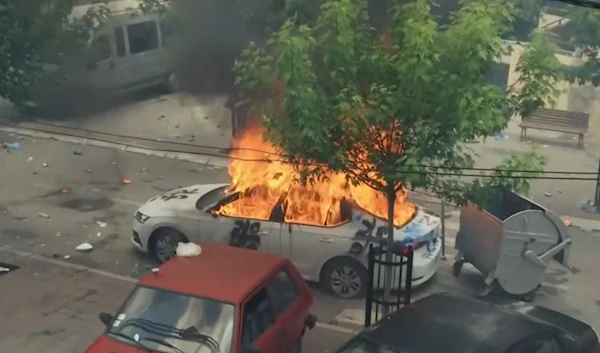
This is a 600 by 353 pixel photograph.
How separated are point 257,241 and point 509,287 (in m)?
2.78

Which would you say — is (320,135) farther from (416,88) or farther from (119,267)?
(119,267)

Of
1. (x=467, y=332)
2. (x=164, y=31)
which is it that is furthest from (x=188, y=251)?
(x=164, y=31)

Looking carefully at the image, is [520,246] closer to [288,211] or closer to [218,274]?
[288,211]

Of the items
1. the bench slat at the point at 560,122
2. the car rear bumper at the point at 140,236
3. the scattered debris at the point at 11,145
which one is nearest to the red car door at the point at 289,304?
the car rear bumper at the point at 140,236

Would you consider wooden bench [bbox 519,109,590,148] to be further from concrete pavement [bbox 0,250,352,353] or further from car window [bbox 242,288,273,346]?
car window [bbox 242,288,273,346]

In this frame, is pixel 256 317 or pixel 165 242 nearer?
pixel 256 317

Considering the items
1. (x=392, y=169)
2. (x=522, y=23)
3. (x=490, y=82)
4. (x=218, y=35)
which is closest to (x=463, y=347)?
(x=392, y=169)

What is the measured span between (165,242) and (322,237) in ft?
6.57

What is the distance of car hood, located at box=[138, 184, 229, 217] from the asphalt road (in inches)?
28.8

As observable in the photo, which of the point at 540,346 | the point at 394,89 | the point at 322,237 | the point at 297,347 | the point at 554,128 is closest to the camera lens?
the point at 540,346

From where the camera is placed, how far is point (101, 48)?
52.4 feet

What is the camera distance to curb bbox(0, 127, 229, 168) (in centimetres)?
1445

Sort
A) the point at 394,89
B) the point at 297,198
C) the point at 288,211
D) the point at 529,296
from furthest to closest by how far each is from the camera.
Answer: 1. the point at 297,198
2. the point at 288,211
3. the point at 529,296
4. the point at 394,89

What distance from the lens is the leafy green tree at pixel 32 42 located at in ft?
39.0
